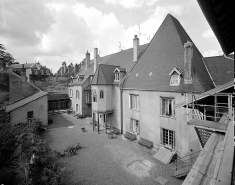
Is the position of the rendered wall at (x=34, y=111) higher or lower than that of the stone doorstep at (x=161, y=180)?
higher

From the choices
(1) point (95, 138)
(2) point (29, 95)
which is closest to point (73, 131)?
(1) point (95, 138)

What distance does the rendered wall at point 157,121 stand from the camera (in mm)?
11898

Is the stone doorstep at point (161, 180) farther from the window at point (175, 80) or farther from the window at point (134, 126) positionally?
the window at point (175, 80)

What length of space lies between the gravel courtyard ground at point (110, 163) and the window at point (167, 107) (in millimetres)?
4468

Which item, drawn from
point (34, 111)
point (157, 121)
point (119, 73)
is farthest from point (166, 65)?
point (34, 111)

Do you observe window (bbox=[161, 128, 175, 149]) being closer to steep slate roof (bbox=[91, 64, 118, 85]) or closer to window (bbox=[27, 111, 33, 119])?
steep slate roof (bbox=[91, 64, 118, 85])

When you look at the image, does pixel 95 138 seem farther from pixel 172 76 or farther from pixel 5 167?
pixel 172 76

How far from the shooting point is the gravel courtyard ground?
1005 centimetres

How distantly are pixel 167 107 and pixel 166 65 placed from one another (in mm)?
4517

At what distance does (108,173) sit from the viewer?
424 inches

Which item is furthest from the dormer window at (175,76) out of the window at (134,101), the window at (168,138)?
the window at (134,101)

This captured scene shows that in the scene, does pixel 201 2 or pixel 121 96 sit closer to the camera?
pixel 201 2

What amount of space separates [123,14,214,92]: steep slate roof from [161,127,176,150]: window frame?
4.34 metres

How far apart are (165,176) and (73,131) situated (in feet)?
48.2
